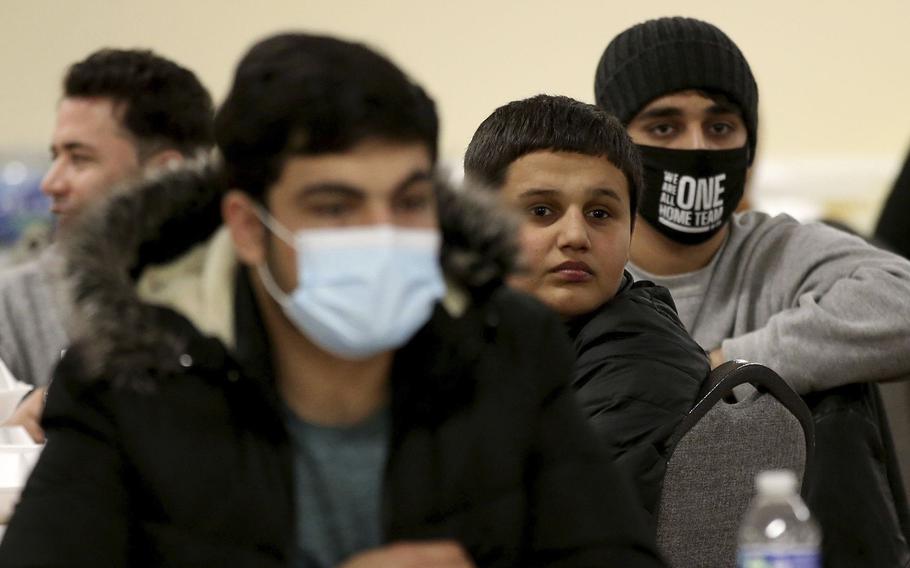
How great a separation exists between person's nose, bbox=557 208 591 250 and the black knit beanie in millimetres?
590

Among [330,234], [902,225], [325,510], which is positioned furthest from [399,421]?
[902,225]

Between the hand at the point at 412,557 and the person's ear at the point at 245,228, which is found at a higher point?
the person's ear at the point at 245,228

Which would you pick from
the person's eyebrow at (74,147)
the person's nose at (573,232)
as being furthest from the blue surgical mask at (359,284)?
the person's eyebrow at (74,147)

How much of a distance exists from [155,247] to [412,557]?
46cm

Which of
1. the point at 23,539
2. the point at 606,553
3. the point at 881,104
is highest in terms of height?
the point at 23,539

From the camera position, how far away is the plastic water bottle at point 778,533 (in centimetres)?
125

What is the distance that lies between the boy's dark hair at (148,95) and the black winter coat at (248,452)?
1.51 meters

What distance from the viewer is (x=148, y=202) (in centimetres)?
156

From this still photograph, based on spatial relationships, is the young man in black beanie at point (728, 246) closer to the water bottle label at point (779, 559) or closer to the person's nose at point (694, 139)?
the person's nose at point (694, 139)

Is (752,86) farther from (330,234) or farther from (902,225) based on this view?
(330,234)

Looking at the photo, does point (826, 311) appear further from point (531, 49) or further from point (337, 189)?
point (531, 49)

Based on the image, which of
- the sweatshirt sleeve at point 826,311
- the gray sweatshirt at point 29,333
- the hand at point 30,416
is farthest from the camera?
the gray sweatshirt at point 29,333

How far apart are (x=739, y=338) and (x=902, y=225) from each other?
53.7 inches

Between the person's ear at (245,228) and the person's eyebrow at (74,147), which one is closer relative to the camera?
the person's ear at (245,228)
